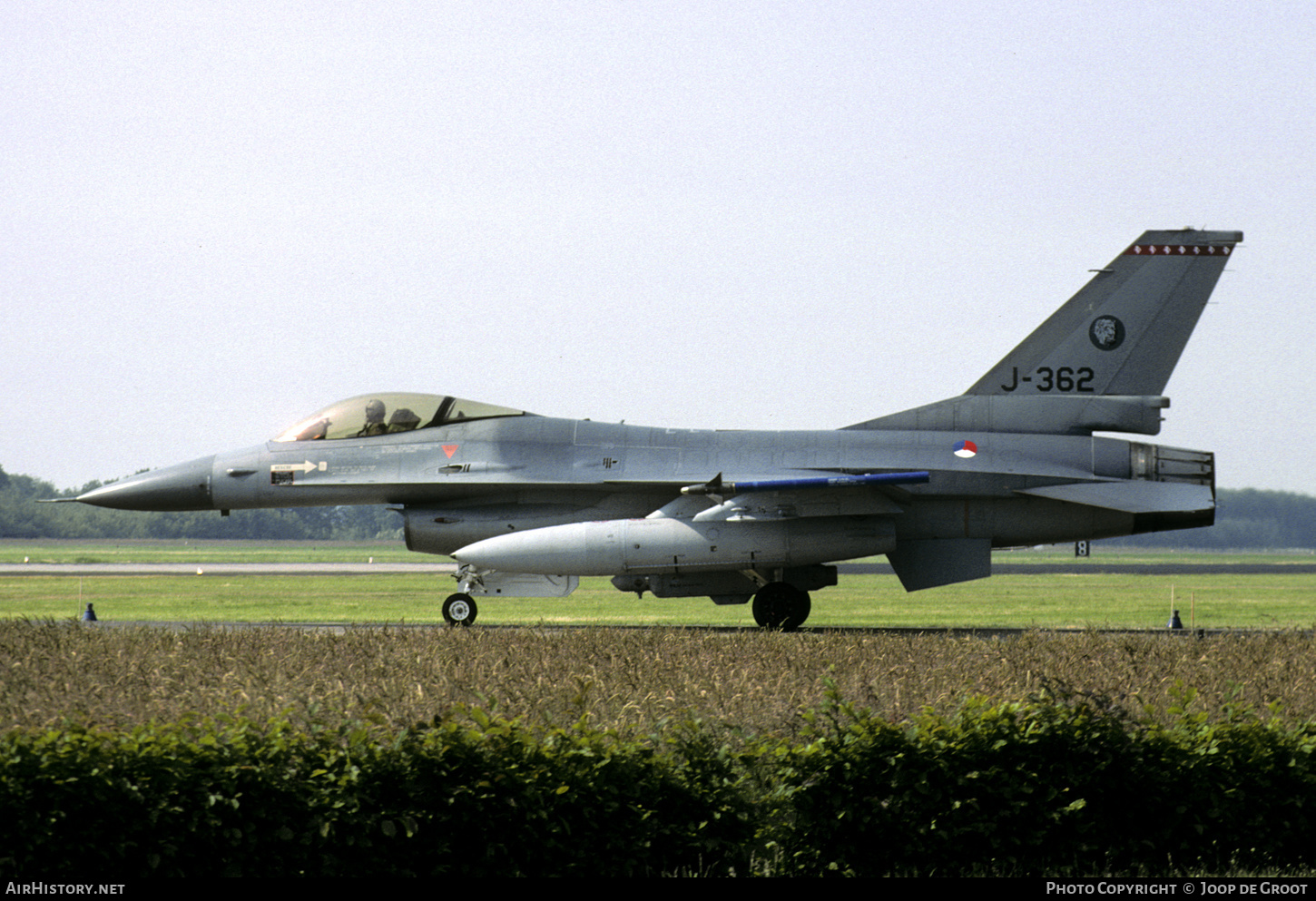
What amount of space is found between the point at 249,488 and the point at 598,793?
506 inches

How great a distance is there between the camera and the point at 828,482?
572 inches

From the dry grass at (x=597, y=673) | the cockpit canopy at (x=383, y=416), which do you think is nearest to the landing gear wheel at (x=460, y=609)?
the cockpit canopy at (x=383, y=416)

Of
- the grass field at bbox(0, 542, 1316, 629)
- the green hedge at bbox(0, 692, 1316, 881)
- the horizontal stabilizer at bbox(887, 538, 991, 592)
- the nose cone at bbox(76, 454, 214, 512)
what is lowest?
the grass field at bbox(0, 542, 1316, 629)

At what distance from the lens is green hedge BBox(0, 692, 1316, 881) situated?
456 centimetres

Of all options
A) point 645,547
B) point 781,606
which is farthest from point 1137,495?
point 645,547

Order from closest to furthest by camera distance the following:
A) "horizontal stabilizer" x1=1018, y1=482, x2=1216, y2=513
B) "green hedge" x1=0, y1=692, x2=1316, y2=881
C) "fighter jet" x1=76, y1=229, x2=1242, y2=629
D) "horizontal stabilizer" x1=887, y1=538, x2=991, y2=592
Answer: "green hedge" x1=0, y1=692, x2=1316, y2=881
"horizontal stabilizer" x1=1018, y1=482, x2=1216, y2=513
"fighter jet" x1=76, y1=229, x2=1242, y2=629
"horizontal stabilizer" x1=887, y1=538, x2=991, y2=592

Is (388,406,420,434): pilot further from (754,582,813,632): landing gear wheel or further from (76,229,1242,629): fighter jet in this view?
(754,582,813,632): landing gear wheel

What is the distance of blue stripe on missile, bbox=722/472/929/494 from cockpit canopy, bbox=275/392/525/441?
4.19 metres

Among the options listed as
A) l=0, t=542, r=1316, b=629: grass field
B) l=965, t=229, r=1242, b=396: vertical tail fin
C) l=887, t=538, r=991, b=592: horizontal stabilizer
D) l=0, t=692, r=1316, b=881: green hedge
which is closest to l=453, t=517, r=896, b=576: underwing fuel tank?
l=887, t=538, r=991, b=592: horizontal stabilizer

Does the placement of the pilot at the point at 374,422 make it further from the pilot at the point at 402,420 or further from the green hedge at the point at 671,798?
the green hedge at the point at 671,798

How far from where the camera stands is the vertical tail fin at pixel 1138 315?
16.3m

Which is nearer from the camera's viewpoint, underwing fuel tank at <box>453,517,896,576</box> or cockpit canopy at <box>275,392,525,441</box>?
underwing fuel tank at <box>453,517,896,576</box>

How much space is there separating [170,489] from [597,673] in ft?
35.8

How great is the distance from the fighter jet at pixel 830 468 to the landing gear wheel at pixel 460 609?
3cm
